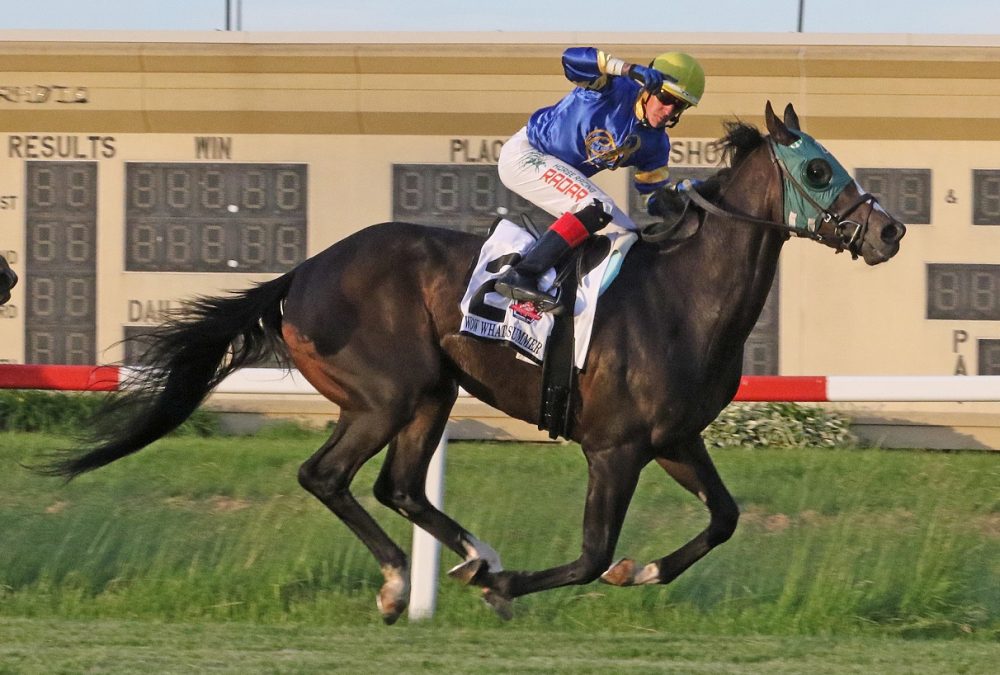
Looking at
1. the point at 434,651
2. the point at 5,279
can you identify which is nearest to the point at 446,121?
the point at 5,279

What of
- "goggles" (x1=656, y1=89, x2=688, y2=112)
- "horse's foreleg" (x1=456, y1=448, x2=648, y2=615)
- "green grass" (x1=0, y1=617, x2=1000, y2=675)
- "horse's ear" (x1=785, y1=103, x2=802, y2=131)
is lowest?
"green grass" (x1=0, y1=617, x2=1000, y2=675)

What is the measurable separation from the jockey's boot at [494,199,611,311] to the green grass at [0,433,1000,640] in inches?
48.4

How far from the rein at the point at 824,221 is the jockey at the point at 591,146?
1.02 feet

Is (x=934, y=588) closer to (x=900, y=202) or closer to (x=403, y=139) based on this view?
(x=900, y=202)

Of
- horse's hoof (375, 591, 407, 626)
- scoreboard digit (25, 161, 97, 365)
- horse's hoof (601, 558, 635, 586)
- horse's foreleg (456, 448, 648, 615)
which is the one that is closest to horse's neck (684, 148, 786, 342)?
horse's foreleg (456, 448, 648, 615)

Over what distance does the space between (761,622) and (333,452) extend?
166cm

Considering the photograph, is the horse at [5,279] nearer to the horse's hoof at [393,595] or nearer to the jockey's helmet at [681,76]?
the horse's hoof at [393,595]

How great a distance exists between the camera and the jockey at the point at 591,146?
5.04m

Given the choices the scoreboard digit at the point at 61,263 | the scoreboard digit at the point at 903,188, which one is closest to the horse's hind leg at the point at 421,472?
the scoreboard digit at the point at 61,263

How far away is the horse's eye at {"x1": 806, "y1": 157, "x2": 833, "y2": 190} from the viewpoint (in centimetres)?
498

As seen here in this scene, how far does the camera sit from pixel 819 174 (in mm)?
4984

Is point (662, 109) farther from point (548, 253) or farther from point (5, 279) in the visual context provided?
point (5, 279)

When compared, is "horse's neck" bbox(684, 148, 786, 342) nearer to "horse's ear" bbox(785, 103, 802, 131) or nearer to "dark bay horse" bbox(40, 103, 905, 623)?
"dark bay horse" bbox(40, 103, 905, 623)

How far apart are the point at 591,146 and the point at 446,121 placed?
394 centimetres
